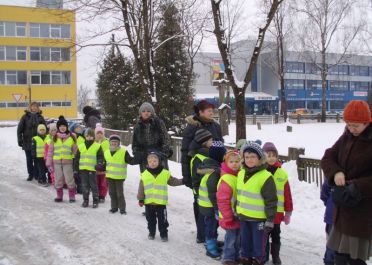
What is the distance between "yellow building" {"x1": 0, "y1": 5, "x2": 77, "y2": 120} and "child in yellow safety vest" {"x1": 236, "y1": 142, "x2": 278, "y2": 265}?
166 feet

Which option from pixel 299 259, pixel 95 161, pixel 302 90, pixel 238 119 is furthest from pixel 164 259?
pixel 302 90

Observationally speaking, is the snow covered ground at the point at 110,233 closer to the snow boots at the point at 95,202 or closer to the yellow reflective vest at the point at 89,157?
the snow boots at the point at 95,202

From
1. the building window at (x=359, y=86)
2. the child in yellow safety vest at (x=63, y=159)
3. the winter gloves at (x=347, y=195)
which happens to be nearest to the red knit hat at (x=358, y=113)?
the winter gloves at (x=347, y=195)

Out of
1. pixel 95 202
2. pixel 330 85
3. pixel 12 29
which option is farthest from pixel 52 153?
pixel 330 85

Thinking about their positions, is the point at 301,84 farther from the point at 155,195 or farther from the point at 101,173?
the point at 155,195

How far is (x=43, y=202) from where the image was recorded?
9.20 m

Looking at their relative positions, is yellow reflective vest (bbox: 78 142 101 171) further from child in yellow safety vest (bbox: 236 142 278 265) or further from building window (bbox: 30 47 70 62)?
building window (bbox: 30 47 70 62)

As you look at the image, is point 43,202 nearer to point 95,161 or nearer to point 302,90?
point 95,161

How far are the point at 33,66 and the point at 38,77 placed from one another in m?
1.47

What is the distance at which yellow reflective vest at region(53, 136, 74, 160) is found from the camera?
9.40 metres

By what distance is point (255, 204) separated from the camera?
4.96 m

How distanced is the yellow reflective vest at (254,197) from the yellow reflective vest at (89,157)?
4.50 meters

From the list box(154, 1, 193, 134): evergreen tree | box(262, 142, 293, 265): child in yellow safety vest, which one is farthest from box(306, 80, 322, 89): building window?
box(262, 142, 293, 265): child in yellow safety vest

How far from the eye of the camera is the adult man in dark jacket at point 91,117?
11331mm
